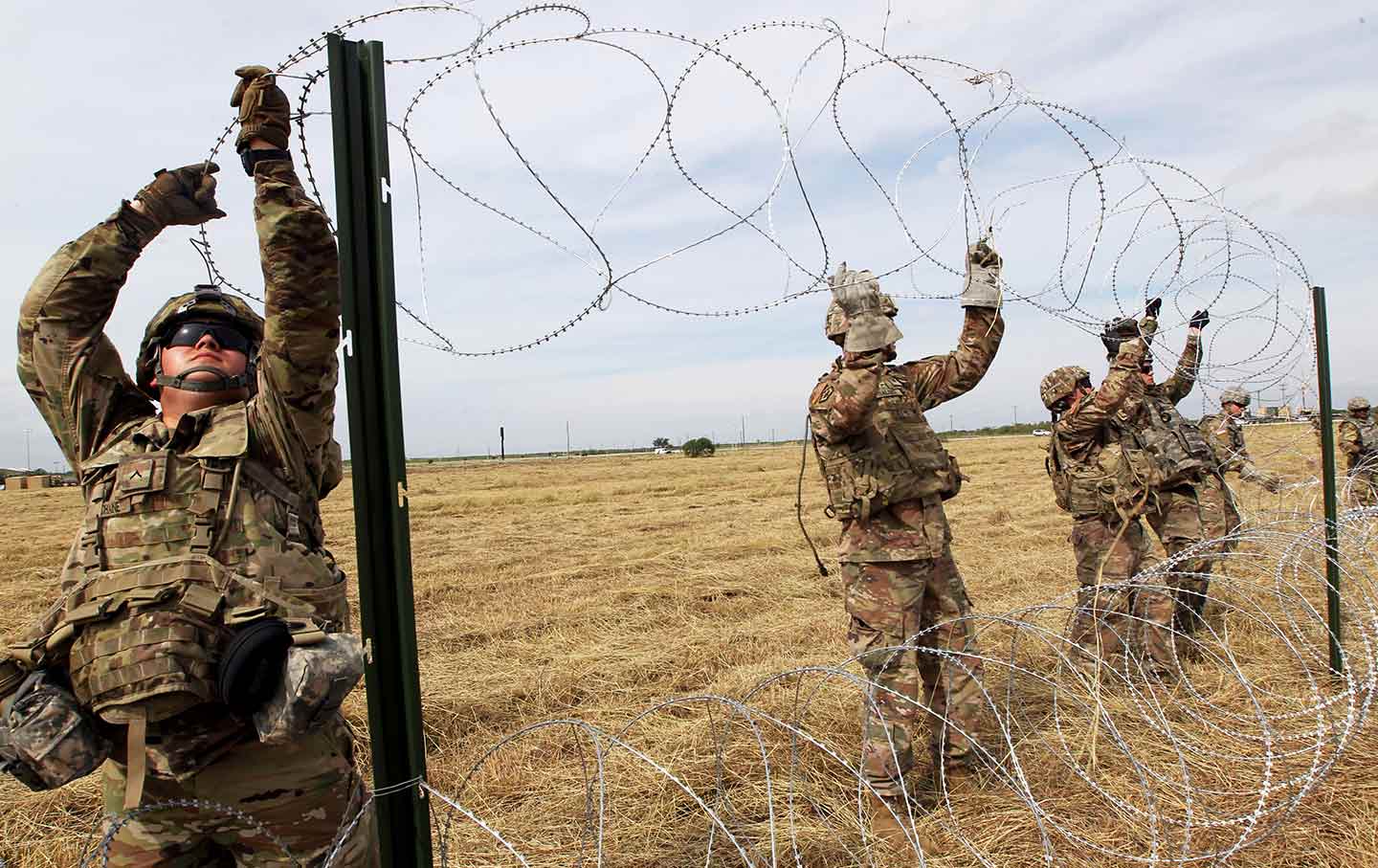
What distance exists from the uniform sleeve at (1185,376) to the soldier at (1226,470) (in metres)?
0.41

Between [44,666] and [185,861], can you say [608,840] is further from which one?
[44,666]

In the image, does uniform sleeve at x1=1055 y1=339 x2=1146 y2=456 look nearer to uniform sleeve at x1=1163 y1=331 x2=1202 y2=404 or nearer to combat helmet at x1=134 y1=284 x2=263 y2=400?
uniform sleeve at x1=1163 y1=331 x2=1202 y2=404

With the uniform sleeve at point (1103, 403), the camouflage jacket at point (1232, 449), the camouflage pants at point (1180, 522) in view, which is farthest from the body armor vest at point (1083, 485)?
the camouflage jacket at point (1232, 449)

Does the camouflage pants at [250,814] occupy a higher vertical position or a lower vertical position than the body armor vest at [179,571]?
lower

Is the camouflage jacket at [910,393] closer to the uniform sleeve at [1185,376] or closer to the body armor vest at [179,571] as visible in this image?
the body armor vest at [179,571]

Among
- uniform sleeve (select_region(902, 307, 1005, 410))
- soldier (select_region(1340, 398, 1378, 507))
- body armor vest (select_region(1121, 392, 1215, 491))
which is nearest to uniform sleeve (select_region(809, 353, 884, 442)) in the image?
uniform sleeve (select_region(902, 307, 1005, 410))

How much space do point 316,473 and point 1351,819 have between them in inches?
169

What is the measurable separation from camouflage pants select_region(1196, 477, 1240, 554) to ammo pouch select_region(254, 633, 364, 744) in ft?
25.7

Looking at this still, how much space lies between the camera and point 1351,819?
12.5ft

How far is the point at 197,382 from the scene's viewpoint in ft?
9.20

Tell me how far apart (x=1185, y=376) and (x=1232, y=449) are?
8.92ft

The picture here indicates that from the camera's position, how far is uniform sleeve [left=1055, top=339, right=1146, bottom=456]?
610 centimetres

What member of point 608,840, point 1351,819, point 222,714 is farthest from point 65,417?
point 1351,819

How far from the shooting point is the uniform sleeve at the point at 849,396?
13.7ft
